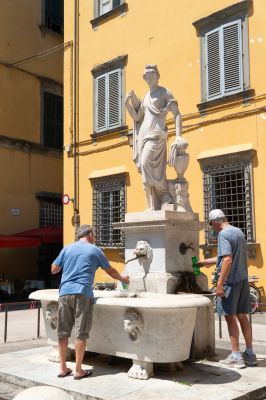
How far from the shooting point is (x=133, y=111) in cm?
689

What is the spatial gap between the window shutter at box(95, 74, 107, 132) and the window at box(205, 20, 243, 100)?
12.2ft

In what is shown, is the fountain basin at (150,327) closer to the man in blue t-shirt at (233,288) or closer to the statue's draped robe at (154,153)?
the man in blue t-shirt at (233,288)

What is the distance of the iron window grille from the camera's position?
464 inches

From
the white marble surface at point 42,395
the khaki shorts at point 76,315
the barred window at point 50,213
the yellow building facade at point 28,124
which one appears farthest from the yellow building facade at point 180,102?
the white marble surface at point 42,395

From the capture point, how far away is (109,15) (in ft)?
51.5

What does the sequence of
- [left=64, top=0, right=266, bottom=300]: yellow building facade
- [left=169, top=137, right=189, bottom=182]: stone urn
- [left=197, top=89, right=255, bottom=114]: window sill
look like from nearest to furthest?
[left=169, top=137, right=189, bottom=182]: stone urn → [left=64, top=0, right=266, bottom=300]: yellow building facade → [left=197, top=89, right=255, bottom=114]: window sill

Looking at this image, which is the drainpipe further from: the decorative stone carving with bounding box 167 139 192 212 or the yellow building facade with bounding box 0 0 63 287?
the decorative stone carving with bounding box 167 139 192 212

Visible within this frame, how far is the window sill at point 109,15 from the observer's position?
50.1 feet

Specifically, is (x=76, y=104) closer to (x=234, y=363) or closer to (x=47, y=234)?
(x=47, y=234)

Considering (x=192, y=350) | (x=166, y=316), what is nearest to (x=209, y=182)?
(x=192, y=350)

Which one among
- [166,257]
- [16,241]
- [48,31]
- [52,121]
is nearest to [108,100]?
[16,241]

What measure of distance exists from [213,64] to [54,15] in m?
10.3

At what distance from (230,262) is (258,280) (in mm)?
6258

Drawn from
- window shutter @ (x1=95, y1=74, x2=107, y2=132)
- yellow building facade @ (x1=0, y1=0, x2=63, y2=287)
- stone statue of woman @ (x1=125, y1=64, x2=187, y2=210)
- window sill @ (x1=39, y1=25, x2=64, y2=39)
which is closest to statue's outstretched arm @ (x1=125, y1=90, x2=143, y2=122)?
stone statue of woman @ (x1=125, y1=64, x2=187, y2=210)
